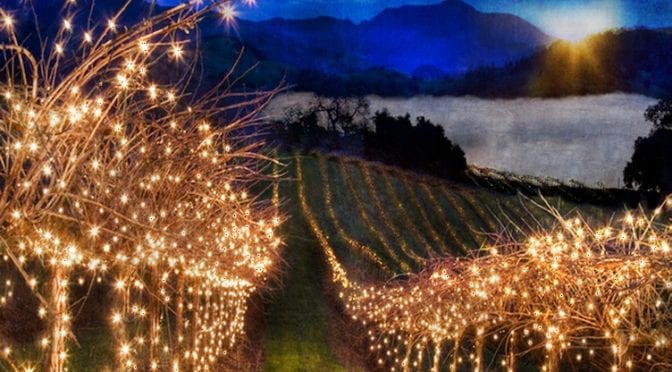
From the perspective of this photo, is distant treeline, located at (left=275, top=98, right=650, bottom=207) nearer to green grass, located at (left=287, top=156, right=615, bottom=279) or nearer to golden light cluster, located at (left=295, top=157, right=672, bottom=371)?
green grass, located at (left=287, top=156, right=615, bottom=279)

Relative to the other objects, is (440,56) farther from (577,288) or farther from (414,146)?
(577,288)

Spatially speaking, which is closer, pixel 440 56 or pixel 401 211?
pixel 401 211

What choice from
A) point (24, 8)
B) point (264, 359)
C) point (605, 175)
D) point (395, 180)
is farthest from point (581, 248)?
point (605, 175)

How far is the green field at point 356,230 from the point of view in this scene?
13.4m

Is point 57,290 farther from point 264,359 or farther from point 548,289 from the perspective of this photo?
point 264,359

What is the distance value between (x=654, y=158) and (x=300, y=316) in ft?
54.2

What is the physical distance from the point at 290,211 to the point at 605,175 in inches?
518

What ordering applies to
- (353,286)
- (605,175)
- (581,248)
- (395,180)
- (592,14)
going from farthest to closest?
1. (592,14)
2. (605,175)
3. (395,180)
4. (353,286)
5. (581,248)

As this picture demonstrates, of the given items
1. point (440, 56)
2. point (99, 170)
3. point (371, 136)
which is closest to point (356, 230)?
point (371, 136)

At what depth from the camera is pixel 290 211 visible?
858 inches

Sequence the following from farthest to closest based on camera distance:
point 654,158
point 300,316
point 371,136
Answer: point 371,136
point 654,158
point 300,316

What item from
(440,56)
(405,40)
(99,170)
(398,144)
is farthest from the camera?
(405,40)

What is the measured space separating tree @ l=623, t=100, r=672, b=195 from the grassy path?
11.8 meters

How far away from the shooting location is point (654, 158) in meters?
26.2
